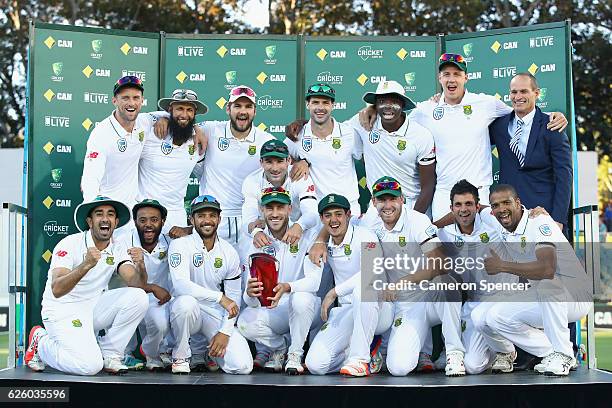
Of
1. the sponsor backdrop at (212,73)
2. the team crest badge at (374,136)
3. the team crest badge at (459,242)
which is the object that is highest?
the sponsor backdrop at (212,73)

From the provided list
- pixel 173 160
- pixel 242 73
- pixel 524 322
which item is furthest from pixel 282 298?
pixel 242 73

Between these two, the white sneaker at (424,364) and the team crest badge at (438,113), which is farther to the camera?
the team crest badge at (438,113)

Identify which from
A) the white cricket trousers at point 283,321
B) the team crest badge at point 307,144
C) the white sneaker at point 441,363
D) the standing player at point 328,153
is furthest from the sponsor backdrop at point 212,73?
the white sneaker at point 441,363

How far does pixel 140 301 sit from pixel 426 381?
2313mm

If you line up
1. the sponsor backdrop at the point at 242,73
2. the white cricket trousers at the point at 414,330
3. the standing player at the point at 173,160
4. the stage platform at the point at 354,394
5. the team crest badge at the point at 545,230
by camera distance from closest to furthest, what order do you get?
1. the stage platform at the point at 354,394
2. the team crest badge at the point at 545,230
3. the white cricket trousers at the point at 414,330
4. the standing player at the point at 173,160
5. the sponsor backdrop at the point at 242,73

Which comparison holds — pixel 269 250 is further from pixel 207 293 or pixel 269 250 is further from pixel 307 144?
pixel 307 144

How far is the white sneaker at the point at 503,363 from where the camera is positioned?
7.19 m

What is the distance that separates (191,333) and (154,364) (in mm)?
412

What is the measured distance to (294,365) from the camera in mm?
7160

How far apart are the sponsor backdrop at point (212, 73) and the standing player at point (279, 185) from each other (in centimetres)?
124

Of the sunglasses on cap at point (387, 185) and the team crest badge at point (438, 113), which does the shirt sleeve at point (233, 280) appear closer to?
the sunglasses on cap at point (387, 185)

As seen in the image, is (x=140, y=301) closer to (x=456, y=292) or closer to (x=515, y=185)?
(x=456, y=292)

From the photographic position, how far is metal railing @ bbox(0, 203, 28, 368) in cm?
749

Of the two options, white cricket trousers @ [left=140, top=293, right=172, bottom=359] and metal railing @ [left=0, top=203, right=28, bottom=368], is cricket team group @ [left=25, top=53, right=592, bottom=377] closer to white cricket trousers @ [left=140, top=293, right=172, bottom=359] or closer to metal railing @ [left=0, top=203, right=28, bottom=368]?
white cricket trousers @ [left=140, top=293, right=172, bottom=359]
